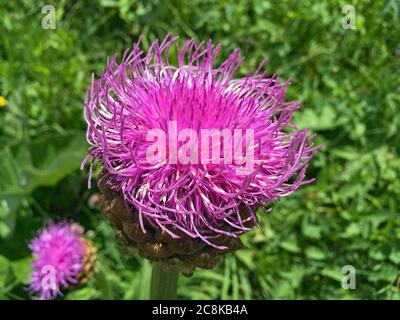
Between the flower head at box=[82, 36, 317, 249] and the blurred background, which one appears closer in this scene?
the flower head at box=[82, 36, 317, 249]

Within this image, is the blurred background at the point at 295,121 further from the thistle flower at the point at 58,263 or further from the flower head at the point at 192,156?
the flower head at the point at 192,156

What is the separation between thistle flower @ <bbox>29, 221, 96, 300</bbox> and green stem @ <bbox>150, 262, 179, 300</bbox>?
0.50m

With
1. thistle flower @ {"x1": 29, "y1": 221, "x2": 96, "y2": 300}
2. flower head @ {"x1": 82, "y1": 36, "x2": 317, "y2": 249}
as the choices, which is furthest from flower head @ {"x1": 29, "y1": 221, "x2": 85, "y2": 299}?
flower head @ {"x1": 82, "y1": 36, "x2": 317, "y2": 249}

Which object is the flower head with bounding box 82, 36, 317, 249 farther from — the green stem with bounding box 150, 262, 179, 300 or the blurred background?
the blurred background

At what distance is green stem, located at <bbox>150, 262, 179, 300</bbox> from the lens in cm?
162

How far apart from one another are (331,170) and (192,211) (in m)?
1.34

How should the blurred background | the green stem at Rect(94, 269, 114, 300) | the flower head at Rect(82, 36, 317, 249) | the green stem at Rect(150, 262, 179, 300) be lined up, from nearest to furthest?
the flower head at Rect(82, 36, 317, 249) < the green stem at Rect(150, 262, 179, 300) < the green stem at Rect(94, 269, 114, 300) < the blurred background

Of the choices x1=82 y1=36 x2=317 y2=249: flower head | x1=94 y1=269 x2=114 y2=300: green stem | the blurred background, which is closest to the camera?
x1=82 y1=36 x2=317 y2=249: flower head

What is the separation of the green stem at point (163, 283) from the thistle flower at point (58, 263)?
19.7 inches

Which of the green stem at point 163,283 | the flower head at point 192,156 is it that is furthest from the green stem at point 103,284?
the flower head at point 192,156

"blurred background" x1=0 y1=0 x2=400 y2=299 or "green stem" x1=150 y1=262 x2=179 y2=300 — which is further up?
"blurred background" x1=0 y1=0 x2=400 y2=299
